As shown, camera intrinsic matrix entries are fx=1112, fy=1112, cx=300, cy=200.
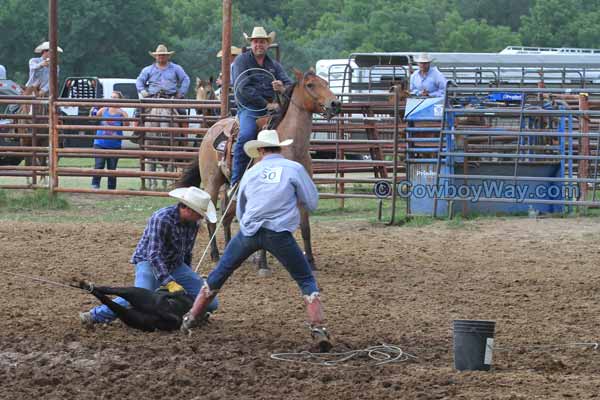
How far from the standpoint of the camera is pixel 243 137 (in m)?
11.0

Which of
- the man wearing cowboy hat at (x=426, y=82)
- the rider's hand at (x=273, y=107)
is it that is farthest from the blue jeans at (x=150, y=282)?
the man wearing cowboy hat at (x=426, y=82)

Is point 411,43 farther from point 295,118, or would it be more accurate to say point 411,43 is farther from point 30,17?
point 295,118

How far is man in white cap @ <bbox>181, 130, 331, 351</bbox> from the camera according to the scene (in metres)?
7.18

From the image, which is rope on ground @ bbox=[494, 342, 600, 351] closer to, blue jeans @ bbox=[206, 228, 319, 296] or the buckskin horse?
blue jeans @ bbox=[206, 228, 319, 296]

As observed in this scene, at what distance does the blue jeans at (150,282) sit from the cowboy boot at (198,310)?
47 cm

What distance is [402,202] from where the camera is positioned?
16141mm

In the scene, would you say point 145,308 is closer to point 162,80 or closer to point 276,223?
point 276,223

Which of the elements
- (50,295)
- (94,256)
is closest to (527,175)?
(94,256)

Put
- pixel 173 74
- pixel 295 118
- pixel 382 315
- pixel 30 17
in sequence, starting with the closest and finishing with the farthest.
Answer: pixel 382 315 → pixel 295 118 → pixel 173 74 → pixel 30 17

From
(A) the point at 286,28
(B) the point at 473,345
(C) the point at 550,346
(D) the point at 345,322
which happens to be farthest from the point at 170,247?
(A) the point at 286,28

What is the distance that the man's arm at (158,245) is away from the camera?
779 centimetres

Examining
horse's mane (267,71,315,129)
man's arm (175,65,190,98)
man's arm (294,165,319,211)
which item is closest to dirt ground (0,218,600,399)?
man's arm (294,165,319,211)

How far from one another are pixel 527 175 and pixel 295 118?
520cm

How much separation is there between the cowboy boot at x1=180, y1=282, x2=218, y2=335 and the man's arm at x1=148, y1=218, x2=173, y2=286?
1.34 feet
